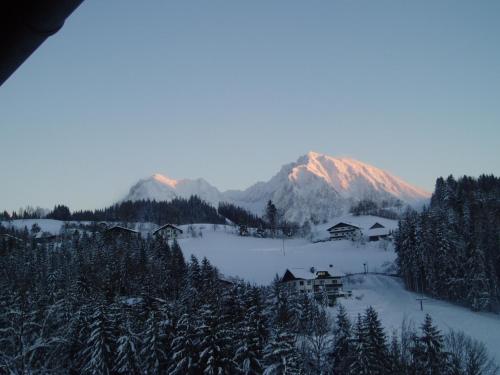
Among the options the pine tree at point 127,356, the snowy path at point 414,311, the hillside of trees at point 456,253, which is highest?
the hillside of trees at point 456,253

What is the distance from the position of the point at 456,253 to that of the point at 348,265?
1321 inches

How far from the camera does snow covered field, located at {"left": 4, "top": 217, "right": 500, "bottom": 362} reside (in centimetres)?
6225

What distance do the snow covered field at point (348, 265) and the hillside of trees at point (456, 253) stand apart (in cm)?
304

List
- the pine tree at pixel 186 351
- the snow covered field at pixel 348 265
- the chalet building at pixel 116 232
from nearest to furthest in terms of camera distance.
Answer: the pine tree at pixel 186 351, the snow covered field at pixel 348 265, the chalet building at pixel 116 232

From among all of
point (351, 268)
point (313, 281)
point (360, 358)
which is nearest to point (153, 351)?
point (360, 358)

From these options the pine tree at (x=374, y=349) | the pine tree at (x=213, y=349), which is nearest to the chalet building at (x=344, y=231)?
the pine tree at (x=374, y=349)

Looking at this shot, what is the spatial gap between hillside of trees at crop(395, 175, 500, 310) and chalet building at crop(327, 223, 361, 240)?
5234 centimetres

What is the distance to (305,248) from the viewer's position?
13450 cm

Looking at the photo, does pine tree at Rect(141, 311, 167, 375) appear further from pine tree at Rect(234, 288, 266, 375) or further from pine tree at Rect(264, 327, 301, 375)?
pine tree at Rect(264, 327, 301, 375)

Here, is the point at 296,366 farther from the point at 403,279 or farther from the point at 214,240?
the point at 214,240

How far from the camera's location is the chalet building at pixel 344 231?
14838 cm

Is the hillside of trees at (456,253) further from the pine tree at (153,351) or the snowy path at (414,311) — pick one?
the pine tree at (153,351)

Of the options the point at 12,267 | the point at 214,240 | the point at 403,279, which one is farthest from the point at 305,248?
the point at 12,267

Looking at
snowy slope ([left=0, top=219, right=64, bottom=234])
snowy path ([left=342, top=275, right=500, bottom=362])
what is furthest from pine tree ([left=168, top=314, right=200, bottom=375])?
snowy slope ([left=0, top=219, right=64, bottom=234])
